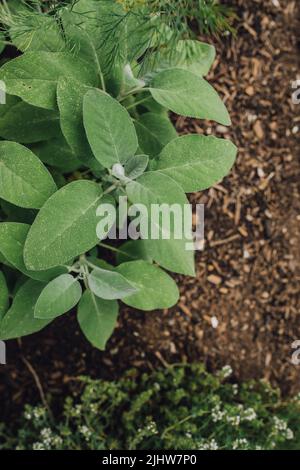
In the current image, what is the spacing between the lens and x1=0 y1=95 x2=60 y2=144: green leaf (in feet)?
3.67

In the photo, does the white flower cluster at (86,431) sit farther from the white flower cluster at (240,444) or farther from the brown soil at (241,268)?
the white flower cluster at (240,444)

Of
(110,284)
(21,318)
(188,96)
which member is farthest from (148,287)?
(188,96)

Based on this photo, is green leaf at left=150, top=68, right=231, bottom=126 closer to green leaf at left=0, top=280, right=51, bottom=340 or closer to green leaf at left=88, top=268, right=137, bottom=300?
green leaf at left=88, top=268, right=137, bottom=300

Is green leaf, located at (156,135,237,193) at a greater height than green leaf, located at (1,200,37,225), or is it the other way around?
green leaf, located at (156,135,237,193)

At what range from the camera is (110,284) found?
3.41ft

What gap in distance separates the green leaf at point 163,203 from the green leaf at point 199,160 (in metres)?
0.05

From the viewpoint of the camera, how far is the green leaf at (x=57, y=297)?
997 millimetres

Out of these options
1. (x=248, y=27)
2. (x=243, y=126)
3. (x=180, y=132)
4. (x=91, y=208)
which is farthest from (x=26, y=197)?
(x=248, y=27)

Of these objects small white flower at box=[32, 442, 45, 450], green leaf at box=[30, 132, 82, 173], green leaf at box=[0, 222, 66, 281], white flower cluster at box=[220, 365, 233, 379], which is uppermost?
green leaf at box=[30, 132, 82, 173]

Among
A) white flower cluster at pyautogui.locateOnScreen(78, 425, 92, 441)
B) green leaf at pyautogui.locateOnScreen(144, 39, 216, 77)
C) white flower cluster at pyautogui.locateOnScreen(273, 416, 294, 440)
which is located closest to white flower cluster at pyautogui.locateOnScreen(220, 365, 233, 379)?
white flower cluster at pyautogui.locateOnScreen(273, 416, 294, 440)

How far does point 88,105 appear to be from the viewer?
0.95 m

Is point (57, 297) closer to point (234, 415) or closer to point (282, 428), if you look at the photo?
point (234, 415)

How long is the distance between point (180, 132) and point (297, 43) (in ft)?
1.33

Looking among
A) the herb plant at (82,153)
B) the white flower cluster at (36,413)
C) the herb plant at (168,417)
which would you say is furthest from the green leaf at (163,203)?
the white flower cluster at (36,413)
